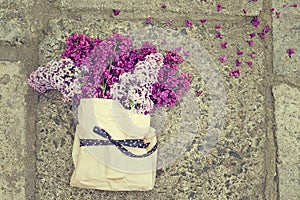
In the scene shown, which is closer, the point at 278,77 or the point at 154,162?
the point at 154,162

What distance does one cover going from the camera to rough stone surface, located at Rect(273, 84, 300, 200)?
1652 mm

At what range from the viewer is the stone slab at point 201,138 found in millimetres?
1595

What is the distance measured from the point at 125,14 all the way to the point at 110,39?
0.14 metres

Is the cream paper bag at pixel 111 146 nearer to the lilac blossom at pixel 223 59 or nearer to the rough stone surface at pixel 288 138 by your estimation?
the lilac blossom at pixel 223 59

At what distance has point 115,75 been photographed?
1521 millimetres

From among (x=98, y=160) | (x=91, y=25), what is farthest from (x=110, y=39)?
(x=98, y=160)

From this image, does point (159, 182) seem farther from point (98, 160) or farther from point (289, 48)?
point (289, 48)

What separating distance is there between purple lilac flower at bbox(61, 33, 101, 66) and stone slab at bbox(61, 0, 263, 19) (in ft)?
0.46

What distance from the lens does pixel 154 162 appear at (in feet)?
5.04

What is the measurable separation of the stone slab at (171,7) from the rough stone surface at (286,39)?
90 mm

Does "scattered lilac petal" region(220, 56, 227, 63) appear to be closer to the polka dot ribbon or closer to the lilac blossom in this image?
the lilac blossom

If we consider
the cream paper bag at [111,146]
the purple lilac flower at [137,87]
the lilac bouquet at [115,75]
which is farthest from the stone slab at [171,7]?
the cream paper bag at [111,146]

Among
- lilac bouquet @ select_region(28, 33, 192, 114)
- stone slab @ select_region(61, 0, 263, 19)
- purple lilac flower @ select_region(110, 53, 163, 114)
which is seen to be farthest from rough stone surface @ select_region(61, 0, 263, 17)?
purple lilac flower @ select_region(110, 53, 163, 114)

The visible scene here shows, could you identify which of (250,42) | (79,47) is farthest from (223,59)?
(79,47)
